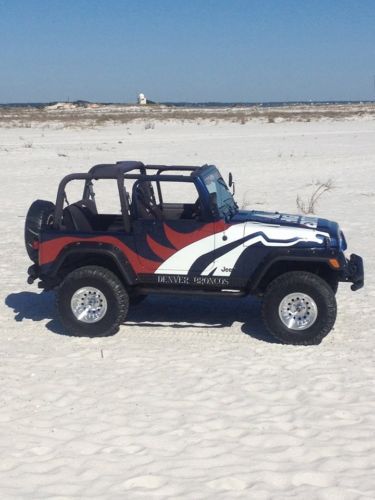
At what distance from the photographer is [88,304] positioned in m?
8.37

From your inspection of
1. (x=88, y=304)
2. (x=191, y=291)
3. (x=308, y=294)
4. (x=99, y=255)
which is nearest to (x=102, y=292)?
(x=88, y=304)

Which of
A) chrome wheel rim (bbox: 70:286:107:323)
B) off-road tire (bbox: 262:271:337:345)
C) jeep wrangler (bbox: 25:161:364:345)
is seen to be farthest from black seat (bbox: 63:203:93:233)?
off-road tire (bbox: 262:271:337:345)

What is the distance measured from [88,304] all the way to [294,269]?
82.0 inches

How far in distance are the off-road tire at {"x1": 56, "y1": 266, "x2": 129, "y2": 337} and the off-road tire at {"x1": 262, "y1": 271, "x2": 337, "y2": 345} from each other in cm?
143

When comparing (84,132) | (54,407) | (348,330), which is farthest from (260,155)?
A: (54,407)

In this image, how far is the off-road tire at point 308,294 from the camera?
26.0ft

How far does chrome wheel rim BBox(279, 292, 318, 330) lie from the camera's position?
799 cm

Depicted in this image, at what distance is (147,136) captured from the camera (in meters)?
40.3

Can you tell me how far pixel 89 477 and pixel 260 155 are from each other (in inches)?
956

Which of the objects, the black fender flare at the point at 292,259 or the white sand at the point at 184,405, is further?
the black fender flare at the point at 292,259

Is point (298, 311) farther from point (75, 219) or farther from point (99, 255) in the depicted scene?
point (75, 219)

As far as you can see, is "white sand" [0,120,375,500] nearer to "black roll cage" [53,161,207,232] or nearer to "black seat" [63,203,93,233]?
"black seat" [63,203,93,233]

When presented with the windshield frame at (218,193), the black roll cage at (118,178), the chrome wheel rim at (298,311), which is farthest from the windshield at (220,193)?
the chrome wheel rim at (298,311)

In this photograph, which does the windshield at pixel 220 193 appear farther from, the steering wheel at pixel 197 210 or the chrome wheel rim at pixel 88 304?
the chrome wheel rim at pixel 88 304
